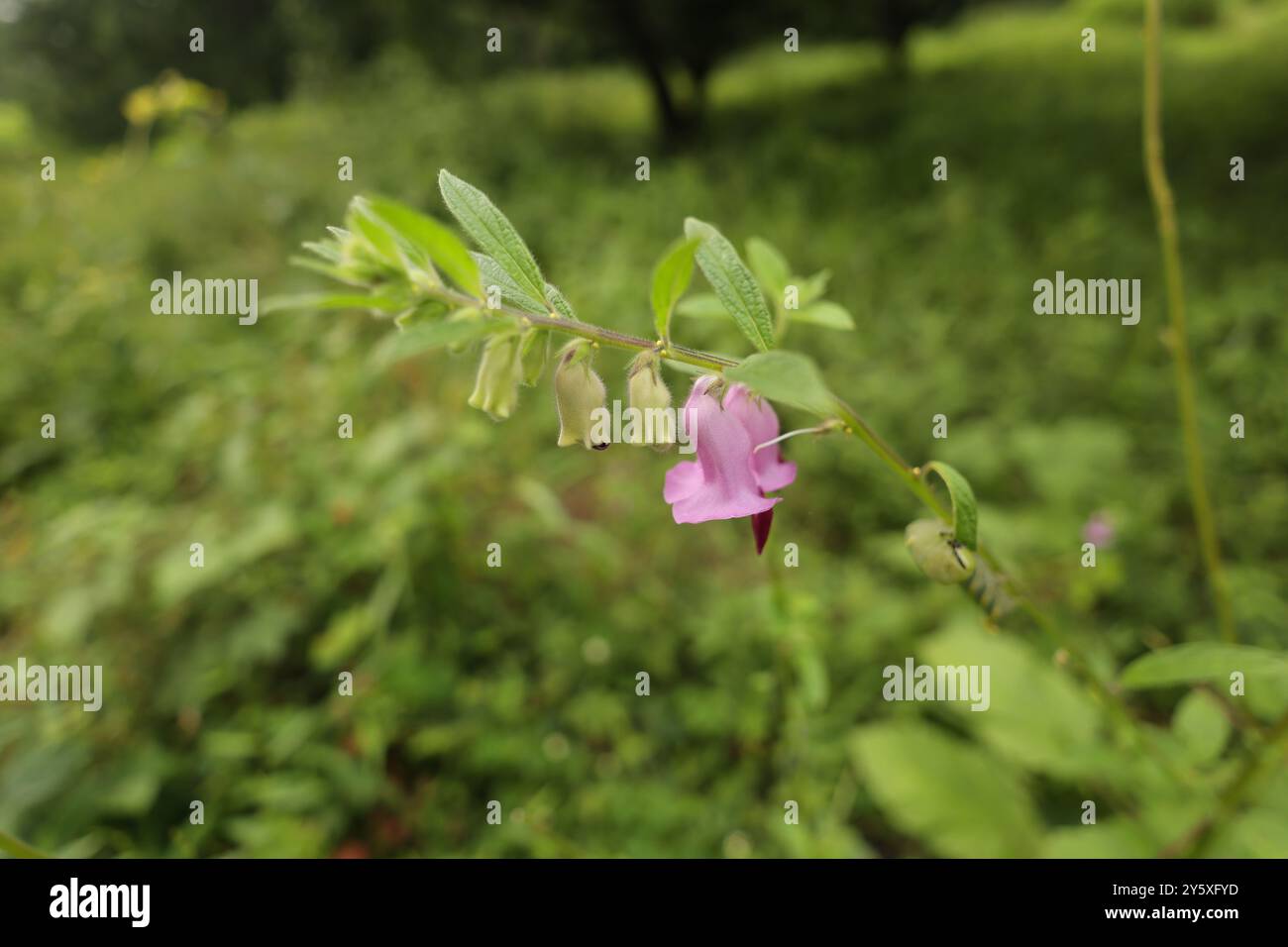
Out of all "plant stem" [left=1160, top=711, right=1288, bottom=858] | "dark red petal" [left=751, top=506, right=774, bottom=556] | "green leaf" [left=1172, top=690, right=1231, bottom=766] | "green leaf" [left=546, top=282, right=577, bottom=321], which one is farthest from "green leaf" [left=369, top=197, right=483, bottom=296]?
"green leaf" [left=1172, top=690, right=1231, bottom=766]

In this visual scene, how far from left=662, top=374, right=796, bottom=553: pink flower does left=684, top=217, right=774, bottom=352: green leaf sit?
0.06 metres

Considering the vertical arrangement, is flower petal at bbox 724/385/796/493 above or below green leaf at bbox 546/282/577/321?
below

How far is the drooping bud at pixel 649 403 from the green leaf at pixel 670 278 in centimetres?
3

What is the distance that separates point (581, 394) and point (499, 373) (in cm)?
11

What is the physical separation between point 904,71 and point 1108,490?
16.9 feet

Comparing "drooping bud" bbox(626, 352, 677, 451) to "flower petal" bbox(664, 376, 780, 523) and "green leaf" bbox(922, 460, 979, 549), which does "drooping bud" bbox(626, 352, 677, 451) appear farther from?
"green leaf" bbox(922, 460, 979, 549)

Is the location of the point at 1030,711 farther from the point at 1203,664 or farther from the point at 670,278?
the point at 670,278

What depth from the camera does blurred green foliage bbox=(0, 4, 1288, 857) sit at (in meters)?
2.04

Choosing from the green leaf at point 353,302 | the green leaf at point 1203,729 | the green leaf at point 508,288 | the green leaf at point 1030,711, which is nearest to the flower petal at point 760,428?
the green leaf at point 508,288

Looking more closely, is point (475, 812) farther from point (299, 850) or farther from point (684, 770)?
point (684, 770)

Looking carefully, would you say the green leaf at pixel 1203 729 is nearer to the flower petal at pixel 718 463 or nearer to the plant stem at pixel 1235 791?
the plant stem at pixel 1235 791

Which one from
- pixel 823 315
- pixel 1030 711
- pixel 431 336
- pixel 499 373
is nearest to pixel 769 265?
pixel 823 315

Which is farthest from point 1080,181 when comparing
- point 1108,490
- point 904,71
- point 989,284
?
point 1108,490

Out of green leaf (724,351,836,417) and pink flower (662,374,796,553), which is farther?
pink flower (662,374,796,553)
